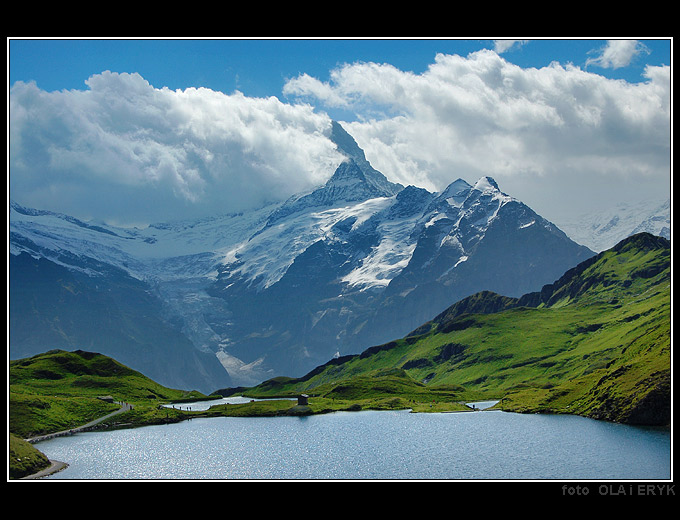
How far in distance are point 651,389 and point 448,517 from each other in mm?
Result: 99688

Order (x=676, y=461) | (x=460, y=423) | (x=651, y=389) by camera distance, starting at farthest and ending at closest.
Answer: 1. (x=460, y=423)
2. (x=651, y=389)
3. (x=676, y=461)

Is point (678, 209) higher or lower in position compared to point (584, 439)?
higher

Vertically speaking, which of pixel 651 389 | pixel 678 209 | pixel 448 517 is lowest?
pixel 448 517

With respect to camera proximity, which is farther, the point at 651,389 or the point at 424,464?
the point at 651,389

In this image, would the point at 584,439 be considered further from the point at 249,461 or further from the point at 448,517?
the point at 448,517

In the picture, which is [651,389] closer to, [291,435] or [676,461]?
[676,461]

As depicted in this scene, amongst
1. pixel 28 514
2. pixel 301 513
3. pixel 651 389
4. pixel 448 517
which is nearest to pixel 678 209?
pixel 448 517

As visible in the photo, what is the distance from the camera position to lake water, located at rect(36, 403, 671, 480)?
113 meters

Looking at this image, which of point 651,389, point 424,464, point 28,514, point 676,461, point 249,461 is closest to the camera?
point 28,514

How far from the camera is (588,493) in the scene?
258 feet

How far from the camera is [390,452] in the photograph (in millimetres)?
139250

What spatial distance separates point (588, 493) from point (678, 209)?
32626 mm

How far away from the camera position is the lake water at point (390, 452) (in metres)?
113

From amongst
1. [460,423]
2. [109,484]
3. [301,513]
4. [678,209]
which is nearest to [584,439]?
[460,423]
